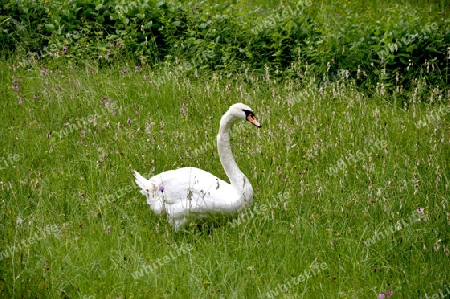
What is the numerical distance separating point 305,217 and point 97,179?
2107mm

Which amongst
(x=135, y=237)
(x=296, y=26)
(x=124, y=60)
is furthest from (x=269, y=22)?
(x=135, y=237)

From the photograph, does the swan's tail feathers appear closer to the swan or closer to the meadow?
the swan

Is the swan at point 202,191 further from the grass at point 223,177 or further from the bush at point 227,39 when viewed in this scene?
the bush at point 227,39

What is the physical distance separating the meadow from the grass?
0.06 ft

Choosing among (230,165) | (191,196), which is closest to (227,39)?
(230,165)

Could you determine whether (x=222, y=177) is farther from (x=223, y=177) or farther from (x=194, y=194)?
(x=194, y=194)

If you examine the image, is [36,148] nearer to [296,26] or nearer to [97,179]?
[97,179]

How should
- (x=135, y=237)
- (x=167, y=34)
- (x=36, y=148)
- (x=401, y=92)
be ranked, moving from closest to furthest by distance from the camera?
1. (x=135, y=237)
2. (x=36, y=148)
3. (x=401, y=92)
4. (x=167, y=34)

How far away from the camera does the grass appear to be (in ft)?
14.8

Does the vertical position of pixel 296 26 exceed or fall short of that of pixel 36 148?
it exceeds it

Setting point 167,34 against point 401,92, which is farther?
point 167,34

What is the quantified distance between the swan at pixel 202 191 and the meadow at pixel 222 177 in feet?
0.46

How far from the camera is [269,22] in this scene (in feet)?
29.4

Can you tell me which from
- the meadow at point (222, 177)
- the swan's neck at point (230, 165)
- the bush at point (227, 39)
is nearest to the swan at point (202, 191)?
the swan's neck at point (230, 165)
